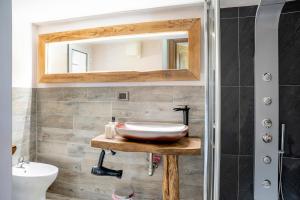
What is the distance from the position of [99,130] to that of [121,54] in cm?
85

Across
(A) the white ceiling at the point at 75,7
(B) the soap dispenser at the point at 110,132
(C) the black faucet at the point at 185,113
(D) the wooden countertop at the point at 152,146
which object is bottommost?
(D) the wooden countertop at the point at 152,146

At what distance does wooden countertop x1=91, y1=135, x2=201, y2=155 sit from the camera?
4.59 feet

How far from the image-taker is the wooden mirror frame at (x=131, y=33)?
1827mm

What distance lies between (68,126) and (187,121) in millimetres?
1347

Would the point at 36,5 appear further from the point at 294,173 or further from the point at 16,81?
the point at 294,173

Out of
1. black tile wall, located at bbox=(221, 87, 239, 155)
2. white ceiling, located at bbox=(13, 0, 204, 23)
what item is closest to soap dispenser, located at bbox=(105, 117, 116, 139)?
black tile wall, located at bbox=(221, 87, 239, 155)

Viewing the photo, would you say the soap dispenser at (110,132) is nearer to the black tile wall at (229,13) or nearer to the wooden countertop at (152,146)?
the wooden countertop at (152,146)

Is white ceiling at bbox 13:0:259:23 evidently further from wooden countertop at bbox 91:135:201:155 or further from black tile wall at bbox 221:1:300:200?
wooden countertop at bbox 91:135:201:155

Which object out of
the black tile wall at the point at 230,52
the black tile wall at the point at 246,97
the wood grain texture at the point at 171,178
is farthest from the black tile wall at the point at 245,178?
the black tile wall at the point at 230,52

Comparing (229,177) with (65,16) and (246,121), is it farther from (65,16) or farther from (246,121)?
(65,16)

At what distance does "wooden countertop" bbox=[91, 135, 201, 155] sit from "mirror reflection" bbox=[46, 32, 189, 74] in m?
0.76

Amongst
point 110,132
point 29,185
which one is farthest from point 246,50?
point 29,185
